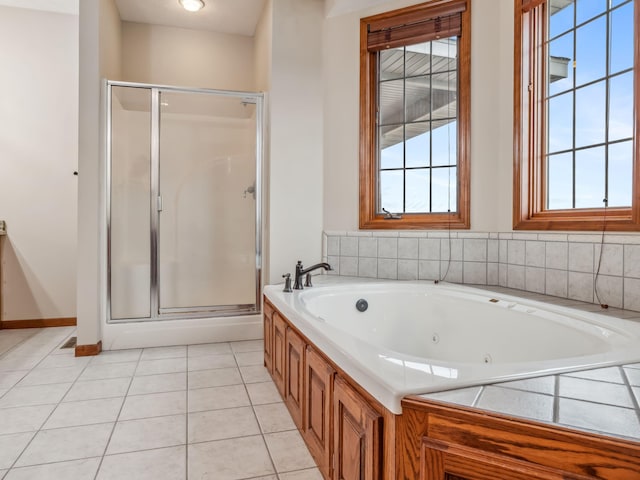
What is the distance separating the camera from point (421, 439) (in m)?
0.92

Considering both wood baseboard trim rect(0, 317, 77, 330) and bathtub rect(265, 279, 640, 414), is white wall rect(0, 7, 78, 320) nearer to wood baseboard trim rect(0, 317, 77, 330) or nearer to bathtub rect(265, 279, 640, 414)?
wood baseboard trim rect(0, 317, 77, 330)

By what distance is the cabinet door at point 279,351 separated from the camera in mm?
2123

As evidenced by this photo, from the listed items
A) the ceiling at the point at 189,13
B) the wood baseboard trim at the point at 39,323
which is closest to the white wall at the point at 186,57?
the ceiling at the point at 189,13

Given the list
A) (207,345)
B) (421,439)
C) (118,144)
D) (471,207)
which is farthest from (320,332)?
(118,144)

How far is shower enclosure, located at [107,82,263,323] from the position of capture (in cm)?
307

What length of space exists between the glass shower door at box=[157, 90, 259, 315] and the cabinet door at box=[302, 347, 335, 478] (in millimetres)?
1812

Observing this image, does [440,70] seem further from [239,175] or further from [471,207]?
[239,175]

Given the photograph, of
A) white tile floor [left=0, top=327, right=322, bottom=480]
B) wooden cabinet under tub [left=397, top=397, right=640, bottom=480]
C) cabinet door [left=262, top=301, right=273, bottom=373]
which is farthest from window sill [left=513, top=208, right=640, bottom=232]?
white tile floor [left=0, top=327, right=322, bottom=480]

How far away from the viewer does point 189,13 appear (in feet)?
11.4

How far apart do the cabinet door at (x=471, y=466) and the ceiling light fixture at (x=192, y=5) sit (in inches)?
139

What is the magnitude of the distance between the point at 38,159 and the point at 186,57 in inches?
63.3

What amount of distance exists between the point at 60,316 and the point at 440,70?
3.83 m

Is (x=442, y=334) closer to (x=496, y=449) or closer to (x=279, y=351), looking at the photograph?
(x=279, y=351)

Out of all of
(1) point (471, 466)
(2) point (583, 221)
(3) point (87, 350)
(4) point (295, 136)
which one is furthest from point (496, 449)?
(3) point (87, 350)
